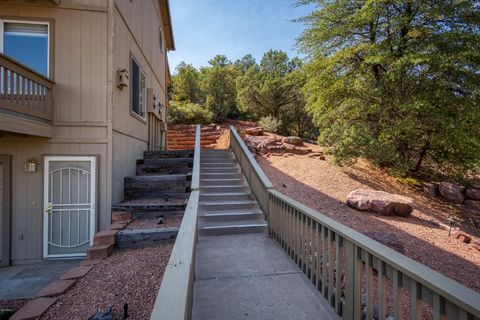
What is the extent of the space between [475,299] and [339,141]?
7.90 m

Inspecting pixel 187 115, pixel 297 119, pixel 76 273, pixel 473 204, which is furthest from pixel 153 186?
pixel 297 119

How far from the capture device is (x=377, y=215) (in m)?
6.36

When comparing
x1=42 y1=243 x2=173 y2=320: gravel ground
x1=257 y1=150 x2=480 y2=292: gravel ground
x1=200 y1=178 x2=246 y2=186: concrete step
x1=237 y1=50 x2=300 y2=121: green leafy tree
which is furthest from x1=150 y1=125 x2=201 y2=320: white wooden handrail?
x1=237 y1=50 x2=300 y2=121: green leafy tree

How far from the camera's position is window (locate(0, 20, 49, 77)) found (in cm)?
477

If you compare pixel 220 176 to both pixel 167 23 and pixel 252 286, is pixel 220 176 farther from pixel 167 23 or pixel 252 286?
pixel 167 23

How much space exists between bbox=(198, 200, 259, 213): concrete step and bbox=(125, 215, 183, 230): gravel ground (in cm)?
57

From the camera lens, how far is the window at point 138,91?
6.51m

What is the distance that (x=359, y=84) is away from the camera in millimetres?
8844

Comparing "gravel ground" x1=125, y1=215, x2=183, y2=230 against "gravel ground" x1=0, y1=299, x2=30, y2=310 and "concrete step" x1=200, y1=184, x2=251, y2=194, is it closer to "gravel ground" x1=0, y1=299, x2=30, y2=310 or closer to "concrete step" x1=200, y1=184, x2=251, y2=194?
"concrete step" x1=200, y1=184, x2=251, y2=194

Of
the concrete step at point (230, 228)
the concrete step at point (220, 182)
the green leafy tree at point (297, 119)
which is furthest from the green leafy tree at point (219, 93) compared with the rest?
the concrete step at point (230, 228)

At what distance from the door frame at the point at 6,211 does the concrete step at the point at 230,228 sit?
3675 millimetres

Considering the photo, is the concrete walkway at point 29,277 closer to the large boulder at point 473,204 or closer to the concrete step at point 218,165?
the concrete step at point 218,165

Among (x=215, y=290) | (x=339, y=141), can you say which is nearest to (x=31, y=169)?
(x=215, y=290)

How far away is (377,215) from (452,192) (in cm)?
459
